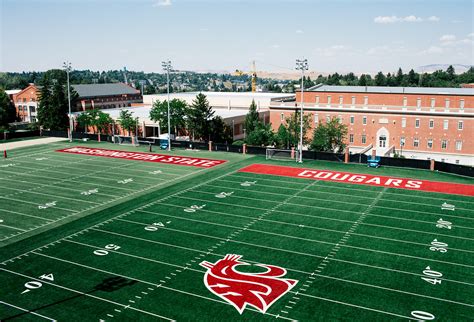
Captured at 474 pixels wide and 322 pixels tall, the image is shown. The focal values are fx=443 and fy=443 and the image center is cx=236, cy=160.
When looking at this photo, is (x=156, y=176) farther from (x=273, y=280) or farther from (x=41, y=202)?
(x=273, y=280)

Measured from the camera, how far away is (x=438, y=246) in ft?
71.2

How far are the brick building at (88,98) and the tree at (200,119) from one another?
1746 inches

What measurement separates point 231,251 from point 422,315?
890 centimetres

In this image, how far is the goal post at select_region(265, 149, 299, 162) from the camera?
44009mm

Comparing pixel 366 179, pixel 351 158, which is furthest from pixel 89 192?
pixel 351 158

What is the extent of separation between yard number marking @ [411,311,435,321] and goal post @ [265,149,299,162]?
28696 millimetres

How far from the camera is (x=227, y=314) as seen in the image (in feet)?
50.6

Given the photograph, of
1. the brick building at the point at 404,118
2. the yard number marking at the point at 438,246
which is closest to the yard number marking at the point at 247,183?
the yard number marking at the point at 438,246

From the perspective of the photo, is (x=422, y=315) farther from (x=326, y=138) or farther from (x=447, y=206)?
(x=326, y=138)

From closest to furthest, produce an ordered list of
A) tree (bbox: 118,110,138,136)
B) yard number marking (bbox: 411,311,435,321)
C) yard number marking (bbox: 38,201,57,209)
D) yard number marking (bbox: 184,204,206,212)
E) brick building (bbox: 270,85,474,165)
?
yard number marking (bbox: 411,311,435,321)
yard number marking (bbox: 184,204,206,212)
yard number marking (bbox: 38,201,57,209)
brick building (bbox: 270,85,474,165)
tree (bbox: 118,110,138,136)

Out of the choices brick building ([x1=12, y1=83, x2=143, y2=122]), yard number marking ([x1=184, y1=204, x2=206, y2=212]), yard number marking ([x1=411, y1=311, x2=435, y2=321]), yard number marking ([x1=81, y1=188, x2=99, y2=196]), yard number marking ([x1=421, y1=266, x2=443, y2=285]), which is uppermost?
brick building ([x1=12, y1=83, x2=143, y2=122])

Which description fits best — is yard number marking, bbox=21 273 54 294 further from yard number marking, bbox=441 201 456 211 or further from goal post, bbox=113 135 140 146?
goal post, bbox=113 135 140 146

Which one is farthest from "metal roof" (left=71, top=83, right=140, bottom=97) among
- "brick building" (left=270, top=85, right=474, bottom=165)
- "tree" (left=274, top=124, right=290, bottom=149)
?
"tree" (left=274, top=124, right=290, bottom=149)

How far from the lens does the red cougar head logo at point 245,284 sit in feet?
53.9
